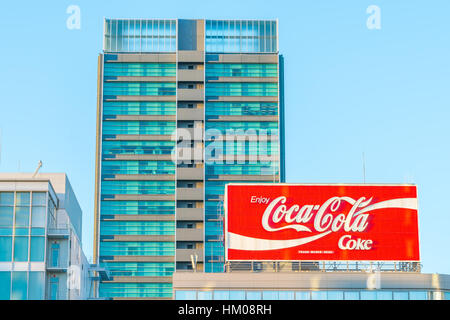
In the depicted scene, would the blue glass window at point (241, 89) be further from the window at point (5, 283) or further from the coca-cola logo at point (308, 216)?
the coca-cola logo at point (308, 216)

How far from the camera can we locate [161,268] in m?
168

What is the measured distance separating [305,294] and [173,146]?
4641 inches

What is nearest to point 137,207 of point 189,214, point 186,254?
point 189,214

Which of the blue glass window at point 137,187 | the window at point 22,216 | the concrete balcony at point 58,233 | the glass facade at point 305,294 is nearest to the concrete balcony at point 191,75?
the blue glass window at point 137,187

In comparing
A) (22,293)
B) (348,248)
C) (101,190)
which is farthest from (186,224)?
(348,248)

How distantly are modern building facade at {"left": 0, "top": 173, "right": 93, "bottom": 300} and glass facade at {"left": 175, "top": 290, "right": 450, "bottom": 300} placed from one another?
2237cm

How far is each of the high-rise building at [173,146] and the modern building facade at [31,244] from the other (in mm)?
84722

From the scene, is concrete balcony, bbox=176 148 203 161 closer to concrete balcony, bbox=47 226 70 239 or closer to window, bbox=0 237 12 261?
concrete balcony, bbox=47 226 70 239

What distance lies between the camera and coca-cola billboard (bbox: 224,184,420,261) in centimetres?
6147

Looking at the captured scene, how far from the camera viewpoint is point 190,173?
565ft

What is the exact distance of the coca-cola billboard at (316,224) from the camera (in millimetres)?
61469

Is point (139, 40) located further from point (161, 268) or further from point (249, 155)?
point (161, 268)
